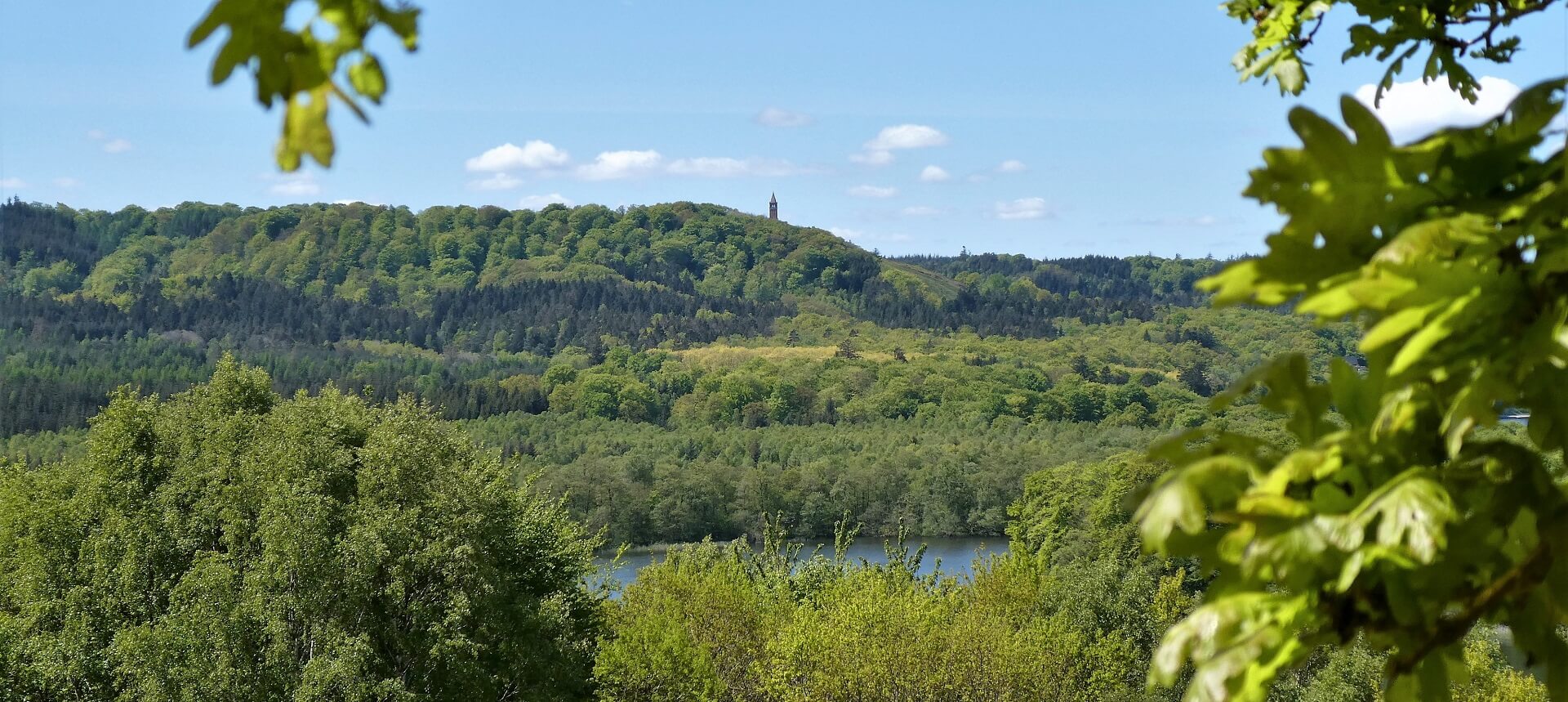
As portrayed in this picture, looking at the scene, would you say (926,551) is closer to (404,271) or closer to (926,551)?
(926,551)

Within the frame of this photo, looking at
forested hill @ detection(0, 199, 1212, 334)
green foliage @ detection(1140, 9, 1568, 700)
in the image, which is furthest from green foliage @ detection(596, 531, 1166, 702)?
forested hill @ detection(0, 199, 1212, 334)

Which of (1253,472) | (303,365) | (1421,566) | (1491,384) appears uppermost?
(1491,384)

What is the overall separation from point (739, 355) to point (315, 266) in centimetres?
7313

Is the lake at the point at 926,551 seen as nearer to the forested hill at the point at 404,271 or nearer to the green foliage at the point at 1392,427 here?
the green foliage at the point at 1392,427

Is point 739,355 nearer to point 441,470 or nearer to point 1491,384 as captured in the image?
point 441,470

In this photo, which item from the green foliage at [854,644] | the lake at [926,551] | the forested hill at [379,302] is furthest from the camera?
the forested hill at [379,302]

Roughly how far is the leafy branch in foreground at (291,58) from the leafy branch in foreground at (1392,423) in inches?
42.4

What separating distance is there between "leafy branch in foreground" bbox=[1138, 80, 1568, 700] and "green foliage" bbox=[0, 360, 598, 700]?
16.5m

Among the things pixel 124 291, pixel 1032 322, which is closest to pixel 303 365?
pixel 124 291

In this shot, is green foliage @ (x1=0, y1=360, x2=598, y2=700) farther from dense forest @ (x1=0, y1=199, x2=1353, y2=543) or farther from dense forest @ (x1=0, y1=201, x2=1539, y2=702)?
dense forest @ (x1=0, y1=199, x2=1353, y2=543)

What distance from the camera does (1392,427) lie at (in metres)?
1.45

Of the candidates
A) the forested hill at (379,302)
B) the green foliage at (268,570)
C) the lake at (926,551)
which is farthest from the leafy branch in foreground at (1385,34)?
the forested hill at (379,302)

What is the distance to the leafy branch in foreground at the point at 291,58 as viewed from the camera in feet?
5.07

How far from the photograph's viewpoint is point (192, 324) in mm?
153000
